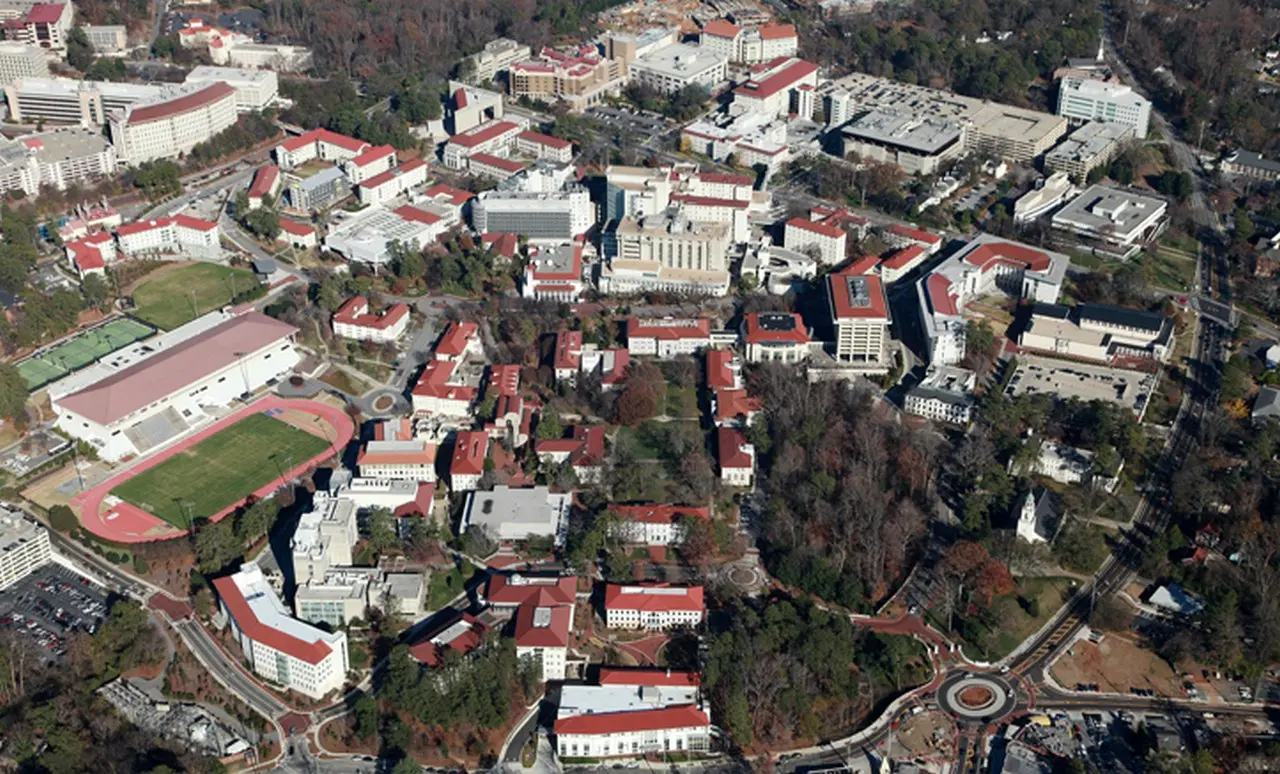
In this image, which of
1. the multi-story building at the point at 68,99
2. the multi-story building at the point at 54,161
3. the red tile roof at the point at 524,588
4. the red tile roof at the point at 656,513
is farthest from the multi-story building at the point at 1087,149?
the multi-story building at the point at 54,161

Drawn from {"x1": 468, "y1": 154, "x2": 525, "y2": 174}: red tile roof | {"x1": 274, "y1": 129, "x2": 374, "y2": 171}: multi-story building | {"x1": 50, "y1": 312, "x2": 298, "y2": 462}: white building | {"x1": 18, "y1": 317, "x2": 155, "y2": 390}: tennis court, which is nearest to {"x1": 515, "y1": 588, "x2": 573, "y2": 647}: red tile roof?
{"x1": 50, "y1": 312, "x2": 298, "y2": 462}: white building

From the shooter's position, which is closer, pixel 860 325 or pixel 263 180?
pixel 860 325

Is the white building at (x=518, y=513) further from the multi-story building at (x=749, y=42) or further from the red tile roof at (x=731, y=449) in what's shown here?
the multi-story building at (x=749, y=42)

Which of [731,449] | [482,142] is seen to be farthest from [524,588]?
[482,142]

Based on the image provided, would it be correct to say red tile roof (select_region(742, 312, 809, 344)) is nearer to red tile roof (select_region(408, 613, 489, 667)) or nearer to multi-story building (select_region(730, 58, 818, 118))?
red tile roof (select_region(408, 613, 489, 667))

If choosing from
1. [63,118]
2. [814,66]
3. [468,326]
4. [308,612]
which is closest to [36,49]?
[63,118]

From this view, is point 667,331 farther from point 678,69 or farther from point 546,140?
point 678,69
